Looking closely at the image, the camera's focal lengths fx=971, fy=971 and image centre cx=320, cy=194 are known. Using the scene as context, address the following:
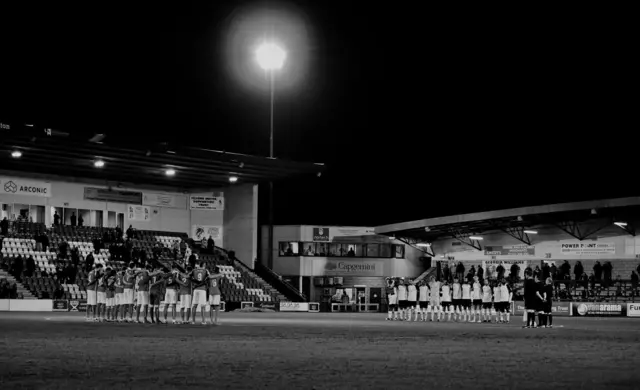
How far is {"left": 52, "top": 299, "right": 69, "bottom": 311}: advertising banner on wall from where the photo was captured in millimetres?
53812

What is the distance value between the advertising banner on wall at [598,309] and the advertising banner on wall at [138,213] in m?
30.3

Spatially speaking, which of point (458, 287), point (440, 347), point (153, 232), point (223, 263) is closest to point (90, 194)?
point (153, 232)

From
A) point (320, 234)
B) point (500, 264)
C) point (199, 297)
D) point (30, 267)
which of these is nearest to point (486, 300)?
point (199, 297)

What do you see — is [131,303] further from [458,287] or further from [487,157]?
[487,157]

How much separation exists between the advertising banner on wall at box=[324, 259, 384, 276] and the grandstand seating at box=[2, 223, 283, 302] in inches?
320

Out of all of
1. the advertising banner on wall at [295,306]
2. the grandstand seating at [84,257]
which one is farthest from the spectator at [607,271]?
the grandstand seating at [84,257]

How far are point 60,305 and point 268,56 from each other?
2247 cm

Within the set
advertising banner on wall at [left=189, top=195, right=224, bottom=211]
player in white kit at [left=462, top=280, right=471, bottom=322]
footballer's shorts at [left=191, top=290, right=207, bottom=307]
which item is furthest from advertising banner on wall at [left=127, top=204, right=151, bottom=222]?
footballer's shorts at [left=191, top=290, right=207, bottom=307]

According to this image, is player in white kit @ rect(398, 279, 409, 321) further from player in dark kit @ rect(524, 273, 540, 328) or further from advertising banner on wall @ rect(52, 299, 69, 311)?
advertising banner on wall @ rect(52, 299, 69, 311)

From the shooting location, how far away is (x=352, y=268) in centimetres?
7538

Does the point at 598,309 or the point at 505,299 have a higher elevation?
the point at 505,299

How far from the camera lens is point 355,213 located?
9481 centimetres

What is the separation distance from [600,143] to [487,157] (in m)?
11.6

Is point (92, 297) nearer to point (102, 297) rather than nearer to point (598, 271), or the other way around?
point (102, 297)
